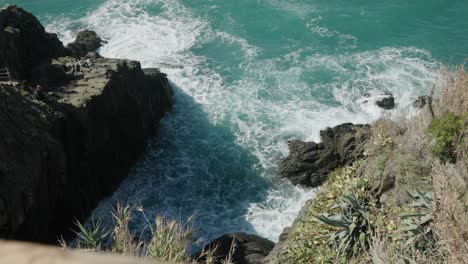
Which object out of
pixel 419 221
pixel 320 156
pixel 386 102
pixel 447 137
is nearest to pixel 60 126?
pixel 320 156

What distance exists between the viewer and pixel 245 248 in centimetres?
2055

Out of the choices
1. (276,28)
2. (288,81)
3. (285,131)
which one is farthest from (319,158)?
(276,28)

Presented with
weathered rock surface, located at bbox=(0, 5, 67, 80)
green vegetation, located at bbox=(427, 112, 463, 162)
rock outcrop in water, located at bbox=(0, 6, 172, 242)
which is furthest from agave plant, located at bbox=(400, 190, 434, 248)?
weathered rock surface, located at bbox=(0, 5, 67, 80)

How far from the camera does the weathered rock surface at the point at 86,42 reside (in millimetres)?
35250

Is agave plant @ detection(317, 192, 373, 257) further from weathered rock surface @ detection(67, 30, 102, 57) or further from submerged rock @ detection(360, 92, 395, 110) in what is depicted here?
weathered rock surface @ detection(67, 30, 102, 57)

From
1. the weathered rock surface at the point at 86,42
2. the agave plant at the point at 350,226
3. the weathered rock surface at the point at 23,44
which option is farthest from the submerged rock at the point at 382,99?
the weathered rock surface at the point at 86,42

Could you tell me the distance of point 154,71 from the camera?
32625mm

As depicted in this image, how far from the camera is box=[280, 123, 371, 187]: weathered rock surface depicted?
25.1 m

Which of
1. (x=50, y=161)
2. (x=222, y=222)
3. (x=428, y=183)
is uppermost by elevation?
(x=428, y=183)

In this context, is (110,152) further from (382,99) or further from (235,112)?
(382,99)

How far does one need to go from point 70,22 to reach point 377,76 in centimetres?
2709

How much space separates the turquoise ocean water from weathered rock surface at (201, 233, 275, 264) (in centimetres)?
193

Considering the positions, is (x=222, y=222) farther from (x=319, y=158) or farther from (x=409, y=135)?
(x=409, y=135)

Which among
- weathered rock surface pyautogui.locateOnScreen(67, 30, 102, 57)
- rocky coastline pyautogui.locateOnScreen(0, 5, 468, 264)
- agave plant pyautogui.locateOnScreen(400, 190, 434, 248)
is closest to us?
agave plant pyautogui.locateOnScreen(400, 190, 434, 248)
